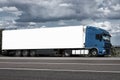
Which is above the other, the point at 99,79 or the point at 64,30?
the point at 64,30

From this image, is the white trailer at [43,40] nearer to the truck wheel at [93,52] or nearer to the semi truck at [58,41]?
the semi truck at [58,41]

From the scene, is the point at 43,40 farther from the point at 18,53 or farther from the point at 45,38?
the point at 18,53

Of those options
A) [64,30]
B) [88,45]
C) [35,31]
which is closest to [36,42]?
[35,31]

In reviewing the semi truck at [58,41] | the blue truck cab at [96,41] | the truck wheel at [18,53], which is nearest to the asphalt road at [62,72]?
the blue truck cab at [96,41]

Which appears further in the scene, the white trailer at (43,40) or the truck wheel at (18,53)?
the truck wheel at (18,53)

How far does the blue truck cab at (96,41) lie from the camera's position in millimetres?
44750

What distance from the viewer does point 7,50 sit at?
53750mm

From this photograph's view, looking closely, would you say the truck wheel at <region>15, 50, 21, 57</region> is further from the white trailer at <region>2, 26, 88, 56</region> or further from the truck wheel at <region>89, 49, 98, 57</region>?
the truck wheel at <region>89, 49, 98, 57</region>

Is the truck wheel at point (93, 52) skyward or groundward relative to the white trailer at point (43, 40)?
groundward

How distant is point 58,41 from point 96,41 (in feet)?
17.9

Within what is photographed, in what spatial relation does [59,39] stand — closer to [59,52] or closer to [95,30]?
[59,52]

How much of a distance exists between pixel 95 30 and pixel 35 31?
29.4ft

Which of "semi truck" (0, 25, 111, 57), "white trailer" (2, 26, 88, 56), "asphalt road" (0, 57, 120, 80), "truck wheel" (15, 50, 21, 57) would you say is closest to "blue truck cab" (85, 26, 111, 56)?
"semi truck" (0, 25, 111, 57)

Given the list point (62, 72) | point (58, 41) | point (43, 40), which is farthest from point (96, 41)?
point (62, 72)
